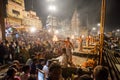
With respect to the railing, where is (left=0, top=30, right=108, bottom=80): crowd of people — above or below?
above

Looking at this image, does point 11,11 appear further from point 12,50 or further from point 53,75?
point 53,75

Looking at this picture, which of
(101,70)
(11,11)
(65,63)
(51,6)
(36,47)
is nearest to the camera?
(101,70)

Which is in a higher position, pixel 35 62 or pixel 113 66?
pixel 35 62

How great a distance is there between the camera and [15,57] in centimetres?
1451

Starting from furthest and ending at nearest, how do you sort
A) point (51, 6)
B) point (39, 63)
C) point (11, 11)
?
1. point (11, 11)
2. point (51, 6)
3. point (39, 63)

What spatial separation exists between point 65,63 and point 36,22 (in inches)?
1739

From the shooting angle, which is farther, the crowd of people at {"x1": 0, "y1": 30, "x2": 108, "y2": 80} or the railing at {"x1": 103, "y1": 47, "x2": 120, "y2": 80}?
the railing at {"x1": 103, "y1": 47, "x2": 120, "y2": 80}

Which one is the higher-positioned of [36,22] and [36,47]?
[36,22]

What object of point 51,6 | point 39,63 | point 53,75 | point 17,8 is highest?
point 17,8

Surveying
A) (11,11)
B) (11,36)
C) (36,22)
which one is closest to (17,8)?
(11,11)

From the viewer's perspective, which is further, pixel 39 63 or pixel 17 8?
pixel 17 8

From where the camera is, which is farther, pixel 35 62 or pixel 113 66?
pixel 113 66

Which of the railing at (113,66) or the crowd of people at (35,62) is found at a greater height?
the crowd of people at (35,62)

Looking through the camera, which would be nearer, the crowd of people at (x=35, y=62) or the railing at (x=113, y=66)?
the crowd of people at (x=35, y=62)
